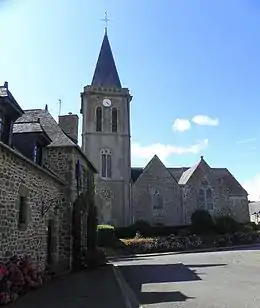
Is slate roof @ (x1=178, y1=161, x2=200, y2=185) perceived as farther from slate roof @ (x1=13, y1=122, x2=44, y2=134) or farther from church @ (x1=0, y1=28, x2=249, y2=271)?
slate roof @ (x1=13, y1=122, x2=44, y2=134)

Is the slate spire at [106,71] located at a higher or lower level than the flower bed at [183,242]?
higher

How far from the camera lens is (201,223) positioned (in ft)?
128

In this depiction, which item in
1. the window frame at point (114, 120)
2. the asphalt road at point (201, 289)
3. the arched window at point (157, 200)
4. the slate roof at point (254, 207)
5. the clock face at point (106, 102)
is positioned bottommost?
the asphalt road at point (201, 289)

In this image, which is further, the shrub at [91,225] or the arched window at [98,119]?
the arched window at [98,119]

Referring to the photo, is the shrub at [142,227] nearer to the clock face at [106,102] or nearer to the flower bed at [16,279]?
the clock face at [106,102]

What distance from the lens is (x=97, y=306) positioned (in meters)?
8.27

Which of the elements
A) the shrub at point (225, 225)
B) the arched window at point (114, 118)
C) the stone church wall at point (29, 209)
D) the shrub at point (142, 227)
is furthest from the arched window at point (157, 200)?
the stone church wall at point (29, 209)

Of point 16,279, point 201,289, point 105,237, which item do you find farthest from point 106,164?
point 16,279

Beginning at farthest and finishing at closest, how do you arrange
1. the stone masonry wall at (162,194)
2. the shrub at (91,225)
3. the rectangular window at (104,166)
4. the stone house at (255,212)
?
the stone house at (255,212) → the stone masonry wall at (162,194) → the rectangular window at (104,166) → the shrub at (91,225)

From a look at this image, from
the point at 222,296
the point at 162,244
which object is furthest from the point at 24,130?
the point at 162,244

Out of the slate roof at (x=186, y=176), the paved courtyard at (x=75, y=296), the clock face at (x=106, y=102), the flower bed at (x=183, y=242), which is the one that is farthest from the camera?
the slate roof at (x=186, y=176)

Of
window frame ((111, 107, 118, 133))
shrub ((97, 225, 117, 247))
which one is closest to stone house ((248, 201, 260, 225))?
window frame ((111, 107, 118, 133))

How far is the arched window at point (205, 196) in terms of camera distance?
4616 centimetres

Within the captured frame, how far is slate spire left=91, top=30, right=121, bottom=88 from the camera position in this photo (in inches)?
1838
